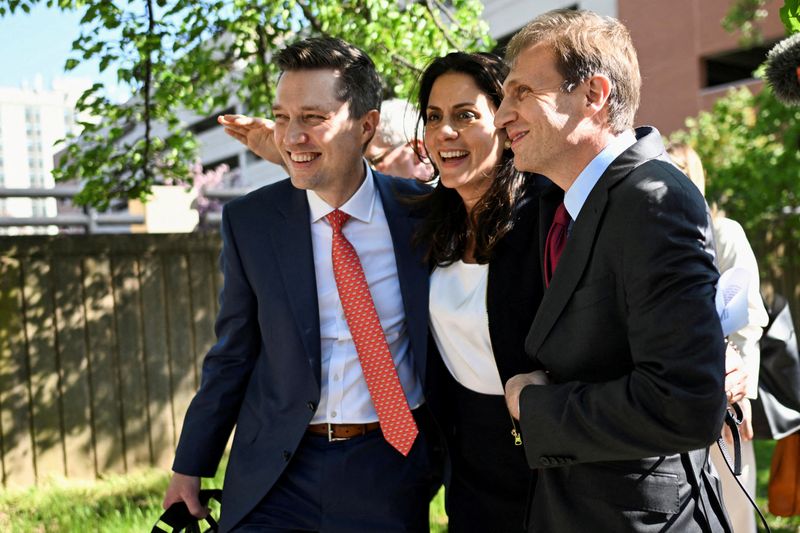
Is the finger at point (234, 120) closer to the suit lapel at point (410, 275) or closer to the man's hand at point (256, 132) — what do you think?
the man's hand at point (256, 132)

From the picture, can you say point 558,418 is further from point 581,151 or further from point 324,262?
point 324,262

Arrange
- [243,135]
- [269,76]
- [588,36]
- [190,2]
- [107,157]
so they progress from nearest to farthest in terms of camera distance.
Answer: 1. [588,36]
2. [243,135]
3. [190,2]
4. [107,157]
5. [269,76]

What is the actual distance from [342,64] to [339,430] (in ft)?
3.83

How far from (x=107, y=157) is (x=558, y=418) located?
4588mm

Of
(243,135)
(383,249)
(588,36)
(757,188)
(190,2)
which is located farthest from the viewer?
(757,188)

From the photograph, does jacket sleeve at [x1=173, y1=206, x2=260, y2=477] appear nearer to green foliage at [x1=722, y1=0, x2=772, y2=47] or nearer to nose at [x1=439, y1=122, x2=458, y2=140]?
nose at [x1=439, y1=122, x2=458, y2=140]

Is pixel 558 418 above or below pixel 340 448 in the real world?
above

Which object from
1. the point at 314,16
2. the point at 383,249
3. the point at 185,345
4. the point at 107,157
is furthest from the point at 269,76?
the point at 383,249

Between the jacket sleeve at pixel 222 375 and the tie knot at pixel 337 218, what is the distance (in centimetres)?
31

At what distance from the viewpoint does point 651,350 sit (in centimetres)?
155

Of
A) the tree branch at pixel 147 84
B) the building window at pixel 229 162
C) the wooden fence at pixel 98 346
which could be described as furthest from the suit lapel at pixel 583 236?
the building window at pixel 229 162

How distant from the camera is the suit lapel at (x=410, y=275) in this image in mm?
2551

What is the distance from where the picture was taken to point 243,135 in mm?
3104

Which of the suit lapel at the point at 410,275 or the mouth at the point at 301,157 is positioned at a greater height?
the mouth at the point at 301,157
